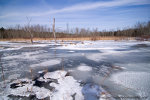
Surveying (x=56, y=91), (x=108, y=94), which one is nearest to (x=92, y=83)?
(x=108, y=94)

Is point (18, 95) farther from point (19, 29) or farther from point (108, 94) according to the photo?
point (19, 29)

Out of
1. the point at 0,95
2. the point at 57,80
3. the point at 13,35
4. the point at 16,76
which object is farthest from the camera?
the point at 13,35

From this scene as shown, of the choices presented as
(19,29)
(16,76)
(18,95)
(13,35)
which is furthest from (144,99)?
(19,29)

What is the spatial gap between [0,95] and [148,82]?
4.78 m

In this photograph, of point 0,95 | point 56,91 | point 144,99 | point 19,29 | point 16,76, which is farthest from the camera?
point 19,29

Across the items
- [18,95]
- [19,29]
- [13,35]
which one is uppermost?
[19,29]

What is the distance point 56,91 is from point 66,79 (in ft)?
2.76

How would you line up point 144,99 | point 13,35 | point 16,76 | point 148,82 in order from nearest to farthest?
point 144,99, point 148,82, point 16,76, point 13,35

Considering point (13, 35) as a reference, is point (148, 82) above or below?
below

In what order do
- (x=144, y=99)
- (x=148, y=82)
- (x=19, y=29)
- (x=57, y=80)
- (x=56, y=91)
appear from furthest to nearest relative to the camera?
(x=19, y=29) → (x=57, y=80) → (x=148, y=82) → (x=56, y=91) → (x=144, y=99)

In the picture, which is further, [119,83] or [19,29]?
[19,29]

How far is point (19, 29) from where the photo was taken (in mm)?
55438

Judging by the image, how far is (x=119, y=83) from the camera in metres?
3.24

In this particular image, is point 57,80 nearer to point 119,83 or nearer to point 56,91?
point 56,91
